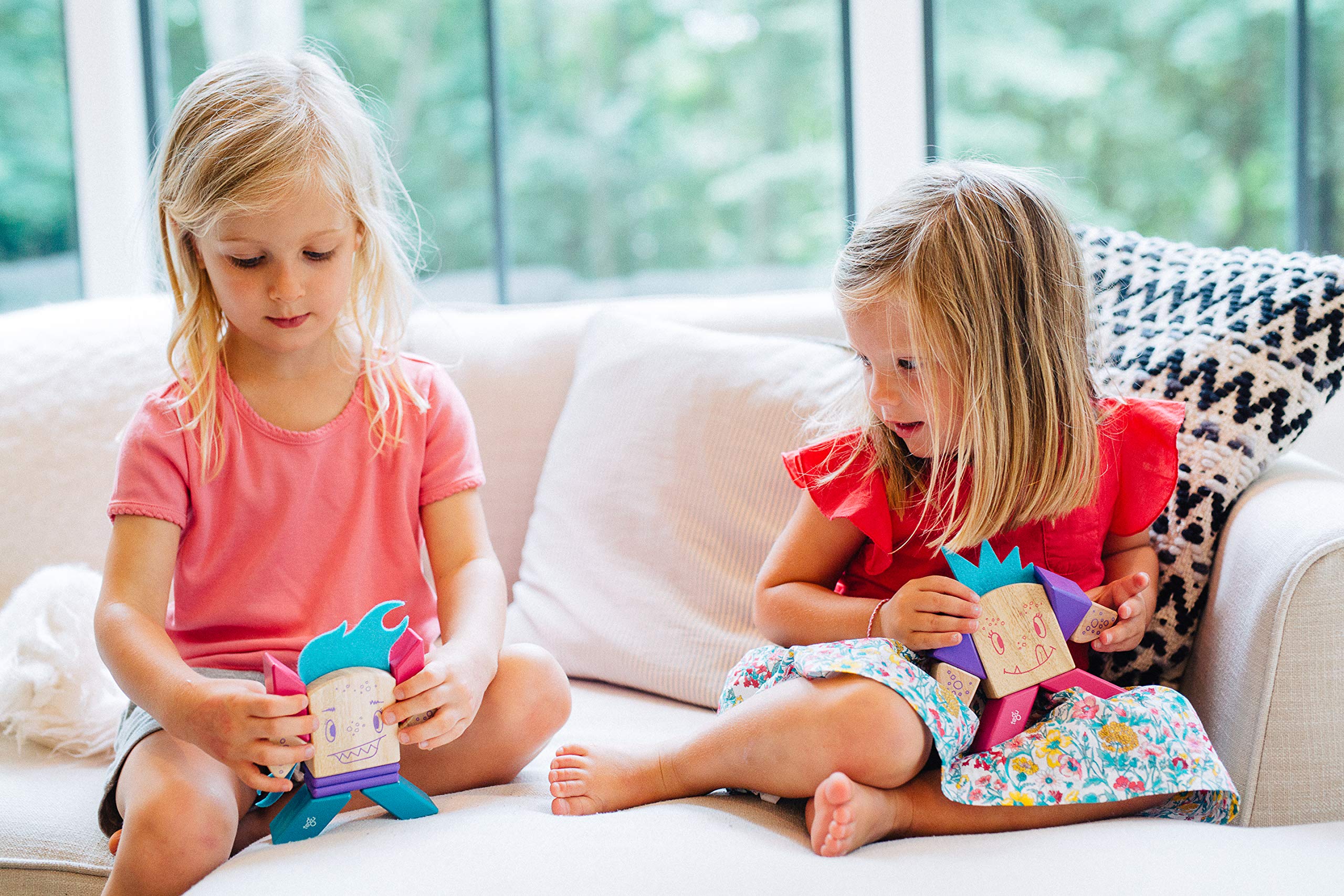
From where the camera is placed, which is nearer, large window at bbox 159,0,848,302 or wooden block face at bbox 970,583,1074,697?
wooden block face at bbox 970,583,1074,697

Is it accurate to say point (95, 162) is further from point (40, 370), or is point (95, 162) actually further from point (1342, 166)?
point (1342, 166)

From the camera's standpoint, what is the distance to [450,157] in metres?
5.70

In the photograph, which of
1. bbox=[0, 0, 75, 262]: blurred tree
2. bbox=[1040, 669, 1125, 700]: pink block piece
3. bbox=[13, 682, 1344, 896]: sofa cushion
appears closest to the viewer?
bbox=[13, 682, 1344, 896]: sofa cushion

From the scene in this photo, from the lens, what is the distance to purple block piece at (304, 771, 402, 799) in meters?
0.94

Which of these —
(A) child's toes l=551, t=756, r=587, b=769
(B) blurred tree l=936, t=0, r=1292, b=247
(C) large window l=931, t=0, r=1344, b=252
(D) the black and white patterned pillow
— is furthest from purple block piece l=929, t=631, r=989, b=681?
(B) blurred tree l=936, t=0, r=1292, b=247

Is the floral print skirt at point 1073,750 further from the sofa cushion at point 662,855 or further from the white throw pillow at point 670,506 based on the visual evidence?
the white throw pillow at point 670,506

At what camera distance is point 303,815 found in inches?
37.5

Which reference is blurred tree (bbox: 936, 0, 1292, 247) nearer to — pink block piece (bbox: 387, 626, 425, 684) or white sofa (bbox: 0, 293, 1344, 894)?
white sofa (bbox: 0, 293, 1344, 894)

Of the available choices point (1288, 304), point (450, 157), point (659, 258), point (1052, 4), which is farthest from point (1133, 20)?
point (1288, 304)

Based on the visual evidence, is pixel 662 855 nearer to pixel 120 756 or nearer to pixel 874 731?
pixel 874 731

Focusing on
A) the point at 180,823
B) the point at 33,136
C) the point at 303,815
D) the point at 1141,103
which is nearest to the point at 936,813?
the point at 303,815

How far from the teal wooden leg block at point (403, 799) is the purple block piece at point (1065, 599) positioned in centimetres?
62

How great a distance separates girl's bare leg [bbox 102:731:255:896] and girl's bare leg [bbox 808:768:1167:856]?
1.76 feet

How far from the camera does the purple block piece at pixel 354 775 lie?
935mm
